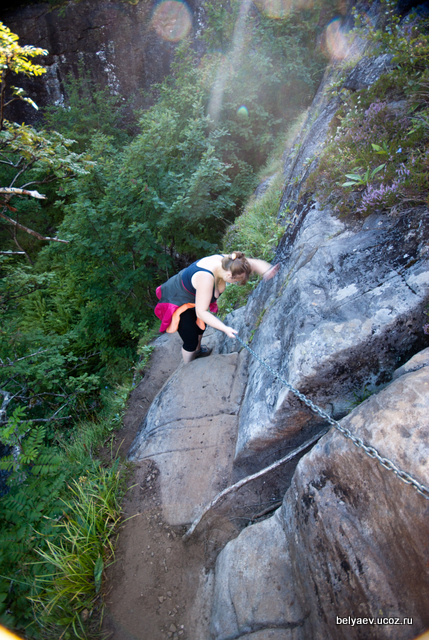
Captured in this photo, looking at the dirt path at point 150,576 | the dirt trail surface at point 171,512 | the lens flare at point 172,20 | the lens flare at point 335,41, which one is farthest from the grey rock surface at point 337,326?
the lens flare at point 172,20

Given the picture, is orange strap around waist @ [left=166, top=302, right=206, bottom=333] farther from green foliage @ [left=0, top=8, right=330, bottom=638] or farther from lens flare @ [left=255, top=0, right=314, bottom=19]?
lens flare @ [left=255, top=0, right=314, bottom=19]

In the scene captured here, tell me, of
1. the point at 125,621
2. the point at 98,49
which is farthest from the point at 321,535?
the point at 98,49

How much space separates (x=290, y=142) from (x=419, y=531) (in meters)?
8.49

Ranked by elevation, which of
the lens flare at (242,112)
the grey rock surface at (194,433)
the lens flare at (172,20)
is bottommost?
the grey rock surface at (194,433)

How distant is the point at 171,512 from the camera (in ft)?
10.7

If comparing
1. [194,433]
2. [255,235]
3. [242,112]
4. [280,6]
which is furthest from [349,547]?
[280,6]

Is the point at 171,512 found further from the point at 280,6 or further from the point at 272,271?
the point at 280,6

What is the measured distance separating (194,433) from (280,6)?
999cm

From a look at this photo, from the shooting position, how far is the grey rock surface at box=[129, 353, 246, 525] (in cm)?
329

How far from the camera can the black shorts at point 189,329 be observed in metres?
4.18

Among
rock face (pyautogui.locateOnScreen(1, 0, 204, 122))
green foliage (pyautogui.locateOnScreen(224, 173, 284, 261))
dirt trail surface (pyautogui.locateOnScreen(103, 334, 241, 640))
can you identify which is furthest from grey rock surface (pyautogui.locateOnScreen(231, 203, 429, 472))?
rock face (pyautogui.locateOnScreen(1, 0, 204, 122))

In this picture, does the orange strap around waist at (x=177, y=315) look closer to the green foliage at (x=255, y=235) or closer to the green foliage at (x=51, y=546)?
the green foliage at (x=255, y=235)

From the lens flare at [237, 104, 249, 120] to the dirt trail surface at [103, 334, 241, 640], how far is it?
7168 millimetres

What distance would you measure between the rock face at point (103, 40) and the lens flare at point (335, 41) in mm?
6320
